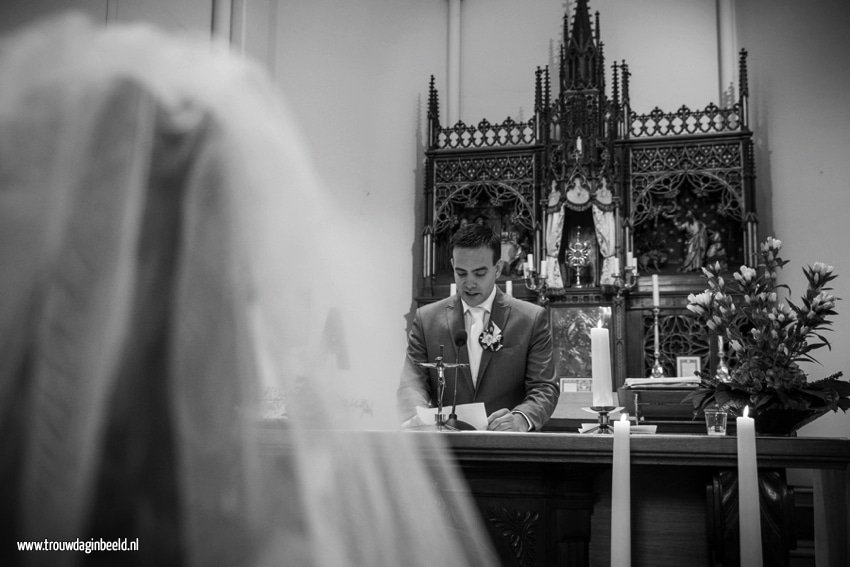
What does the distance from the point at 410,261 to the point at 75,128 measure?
7574 mm

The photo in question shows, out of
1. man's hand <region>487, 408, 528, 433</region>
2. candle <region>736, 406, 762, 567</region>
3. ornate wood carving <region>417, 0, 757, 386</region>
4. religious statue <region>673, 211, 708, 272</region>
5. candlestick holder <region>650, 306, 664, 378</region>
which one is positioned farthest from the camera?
religious statue <region>673, 211, 708, 272</region>

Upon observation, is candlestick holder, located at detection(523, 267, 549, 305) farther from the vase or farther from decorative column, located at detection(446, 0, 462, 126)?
the vase

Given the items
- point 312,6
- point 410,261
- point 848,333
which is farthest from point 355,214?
point 848,333

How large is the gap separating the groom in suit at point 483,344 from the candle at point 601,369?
969 mm

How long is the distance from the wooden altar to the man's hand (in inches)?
22.1

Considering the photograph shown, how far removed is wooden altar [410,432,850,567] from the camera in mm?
2152

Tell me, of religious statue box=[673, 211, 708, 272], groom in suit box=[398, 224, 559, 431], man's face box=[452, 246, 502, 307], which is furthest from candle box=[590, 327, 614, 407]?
religious statue box=[673, 211, 708, 272]

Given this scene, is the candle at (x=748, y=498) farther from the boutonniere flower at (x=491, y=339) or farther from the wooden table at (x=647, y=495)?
the boutonniere flower at (x=491, y=339)

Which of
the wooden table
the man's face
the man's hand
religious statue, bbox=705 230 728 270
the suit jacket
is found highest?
religious statue, bbox=705 230 728 270

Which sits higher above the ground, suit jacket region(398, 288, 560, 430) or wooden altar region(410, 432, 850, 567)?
suit jacket region(398, 288, 560, 430)

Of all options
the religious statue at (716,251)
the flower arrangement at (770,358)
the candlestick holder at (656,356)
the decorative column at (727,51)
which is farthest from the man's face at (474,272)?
the decorative column at (727,51)

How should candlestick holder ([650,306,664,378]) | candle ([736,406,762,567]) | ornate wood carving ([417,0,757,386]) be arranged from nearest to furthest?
1. candle ([736,406,762,567])
2. candlestick holder ([650,306,664,378])
3. ornate wood carving ([417,0,757,386])

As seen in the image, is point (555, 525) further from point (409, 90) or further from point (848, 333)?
point (409, 90)

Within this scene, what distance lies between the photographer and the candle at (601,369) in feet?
8.18
